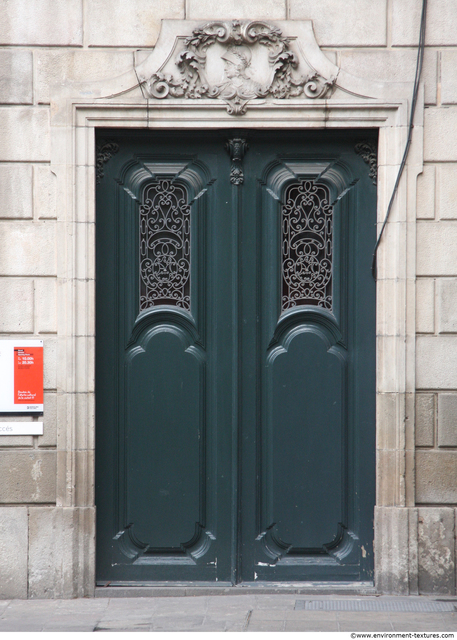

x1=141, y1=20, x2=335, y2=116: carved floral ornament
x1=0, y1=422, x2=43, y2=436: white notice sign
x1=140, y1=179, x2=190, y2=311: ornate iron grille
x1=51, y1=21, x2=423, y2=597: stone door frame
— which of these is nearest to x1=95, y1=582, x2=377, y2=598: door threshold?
x1=51, y1=21, x2=423, y2=597: stone door frame

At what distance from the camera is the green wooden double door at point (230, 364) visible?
6.20 metres

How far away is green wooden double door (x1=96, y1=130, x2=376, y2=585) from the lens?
6195mm

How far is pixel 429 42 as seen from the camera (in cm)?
600

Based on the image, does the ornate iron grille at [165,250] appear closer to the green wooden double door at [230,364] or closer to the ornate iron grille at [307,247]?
the green wooden double door at [230,364]

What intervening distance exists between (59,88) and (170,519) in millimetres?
3548

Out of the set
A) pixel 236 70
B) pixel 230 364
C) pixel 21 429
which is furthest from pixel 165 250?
pixel 21 429

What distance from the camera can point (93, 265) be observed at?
600cm

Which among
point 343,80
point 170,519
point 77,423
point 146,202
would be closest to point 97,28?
point 146,202

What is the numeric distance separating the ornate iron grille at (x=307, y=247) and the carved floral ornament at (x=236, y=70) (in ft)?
2.54

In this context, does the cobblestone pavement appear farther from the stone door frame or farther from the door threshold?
the stone door frame

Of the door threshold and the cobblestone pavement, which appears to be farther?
the door threshold

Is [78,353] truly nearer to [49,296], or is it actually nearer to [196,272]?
[49,296]

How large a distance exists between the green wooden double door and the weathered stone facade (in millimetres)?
239

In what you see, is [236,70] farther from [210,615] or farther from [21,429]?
[210,615]
